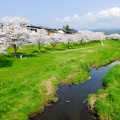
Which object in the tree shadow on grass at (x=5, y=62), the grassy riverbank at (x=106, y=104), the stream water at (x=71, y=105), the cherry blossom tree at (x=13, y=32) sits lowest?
the stream water at (x=71, y=105)

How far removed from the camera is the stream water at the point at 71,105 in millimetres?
25109

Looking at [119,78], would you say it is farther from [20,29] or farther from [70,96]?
[20,29]

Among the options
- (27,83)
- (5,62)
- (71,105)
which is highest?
(5,62)

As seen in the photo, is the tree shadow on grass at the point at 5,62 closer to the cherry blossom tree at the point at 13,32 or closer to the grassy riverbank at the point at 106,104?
the cherry blossom tree at the point at 13,32

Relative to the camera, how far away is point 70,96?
105ft

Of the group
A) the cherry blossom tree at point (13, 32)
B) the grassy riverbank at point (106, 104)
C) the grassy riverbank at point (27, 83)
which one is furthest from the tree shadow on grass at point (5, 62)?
the grassy riverbank at point (106, 104)

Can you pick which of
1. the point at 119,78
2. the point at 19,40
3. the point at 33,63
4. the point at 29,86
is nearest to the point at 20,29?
the point at 19,40

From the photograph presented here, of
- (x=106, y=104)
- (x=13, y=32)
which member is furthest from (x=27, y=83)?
(x=13, y=32)

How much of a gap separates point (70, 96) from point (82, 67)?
17.8 metres

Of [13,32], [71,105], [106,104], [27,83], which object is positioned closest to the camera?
[106,104]

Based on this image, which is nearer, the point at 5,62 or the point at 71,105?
the point at 71,105

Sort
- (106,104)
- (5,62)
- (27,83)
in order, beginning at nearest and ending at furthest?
(106,104), (27,83), (5,62)

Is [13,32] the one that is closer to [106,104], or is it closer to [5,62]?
[5,62]

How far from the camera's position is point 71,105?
93.5 feet
